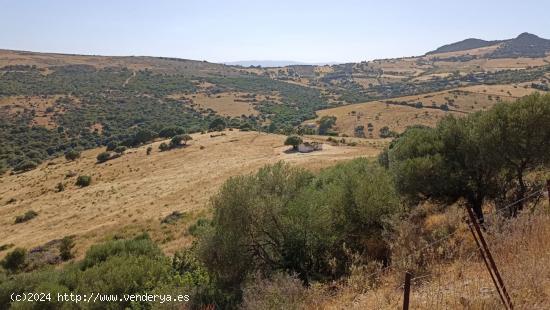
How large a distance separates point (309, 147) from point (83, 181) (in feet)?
107

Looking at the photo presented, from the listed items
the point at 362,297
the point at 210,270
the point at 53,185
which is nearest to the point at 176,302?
the point at 210,270

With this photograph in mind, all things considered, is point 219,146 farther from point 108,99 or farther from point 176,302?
point 108,99

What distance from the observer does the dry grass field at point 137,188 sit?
121 feet

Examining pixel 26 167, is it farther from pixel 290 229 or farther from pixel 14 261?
pixel 290 229

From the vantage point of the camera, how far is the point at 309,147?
195ft

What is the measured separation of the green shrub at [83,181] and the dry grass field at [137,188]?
84cm

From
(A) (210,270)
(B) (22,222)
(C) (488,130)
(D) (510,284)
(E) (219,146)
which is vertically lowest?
(B) (22,222)

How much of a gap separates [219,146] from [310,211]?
52.8 metres

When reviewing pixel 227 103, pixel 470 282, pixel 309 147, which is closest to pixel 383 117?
pixel 309 147

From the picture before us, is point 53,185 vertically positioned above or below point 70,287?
below

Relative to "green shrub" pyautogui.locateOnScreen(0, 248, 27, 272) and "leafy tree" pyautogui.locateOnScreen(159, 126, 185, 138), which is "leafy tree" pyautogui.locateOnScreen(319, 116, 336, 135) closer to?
"leafy tree" pyautogui.locateOnScreen(159, 126, 185, 138)

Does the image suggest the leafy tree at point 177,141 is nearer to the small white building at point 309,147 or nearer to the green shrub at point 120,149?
the green shrub at point 120,149

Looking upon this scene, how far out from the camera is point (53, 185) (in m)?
56.6

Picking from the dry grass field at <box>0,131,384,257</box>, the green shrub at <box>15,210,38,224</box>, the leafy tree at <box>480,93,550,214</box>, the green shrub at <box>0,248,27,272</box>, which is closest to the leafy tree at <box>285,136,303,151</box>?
the dry grass field at <box>0,131,384,257</box>
